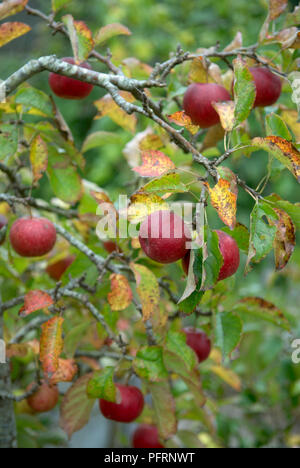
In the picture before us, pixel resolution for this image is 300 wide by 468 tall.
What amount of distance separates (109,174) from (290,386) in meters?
1.76

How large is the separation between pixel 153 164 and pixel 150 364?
33cm

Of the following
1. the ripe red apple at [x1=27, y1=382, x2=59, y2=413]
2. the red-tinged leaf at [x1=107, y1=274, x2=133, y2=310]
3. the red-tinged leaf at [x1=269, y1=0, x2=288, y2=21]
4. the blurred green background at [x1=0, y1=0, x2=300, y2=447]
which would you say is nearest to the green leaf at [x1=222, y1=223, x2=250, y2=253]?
the red-tinged leaf at [x1=107, y1=274, x2=133, y2=310]

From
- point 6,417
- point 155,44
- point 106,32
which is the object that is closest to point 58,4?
point 106,32

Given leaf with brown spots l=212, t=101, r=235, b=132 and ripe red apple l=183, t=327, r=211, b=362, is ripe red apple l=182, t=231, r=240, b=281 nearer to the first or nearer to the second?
leaf with brown spots l=212, t=101, r=235, b=132

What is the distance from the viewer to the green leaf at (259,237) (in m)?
0.57

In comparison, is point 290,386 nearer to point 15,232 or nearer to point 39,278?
point 39,278

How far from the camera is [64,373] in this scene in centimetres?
82

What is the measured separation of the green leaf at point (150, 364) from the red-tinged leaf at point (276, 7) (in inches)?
23.2

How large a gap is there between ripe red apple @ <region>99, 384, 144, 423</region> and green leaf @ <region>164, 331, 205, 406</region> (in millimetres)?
80

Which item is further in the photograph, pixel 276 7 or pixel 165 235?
pixel 276 7

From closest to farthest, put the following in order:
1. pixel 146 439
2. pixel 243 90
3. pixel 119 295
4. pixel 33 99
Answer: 1. pixel 243 90
2. pixel 119 295
3. pixel 33 99
4. pixel 146 439

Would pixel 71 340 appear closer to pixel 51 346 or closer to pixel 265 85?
pixel 51 346
